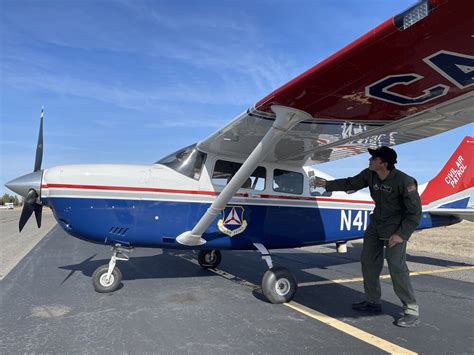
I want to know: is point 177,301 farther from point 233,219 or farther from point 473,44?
point 473,44

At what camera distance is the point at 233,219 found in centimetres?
573

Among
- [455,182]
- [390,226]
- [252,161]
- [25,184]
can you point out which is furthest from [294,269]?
[25,184]

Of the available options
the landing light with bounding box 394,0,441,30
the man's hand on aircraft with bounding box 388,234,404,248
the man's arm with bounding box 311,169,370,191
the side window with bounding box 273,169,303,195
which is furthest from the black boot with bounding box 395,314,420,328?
the landing light with bounding box 394,0,441,30

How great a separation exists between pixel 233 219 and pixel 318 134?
181cm

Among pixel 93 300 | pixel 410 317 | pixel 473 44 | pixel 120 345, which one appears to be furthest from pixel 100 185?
pixel 473 44

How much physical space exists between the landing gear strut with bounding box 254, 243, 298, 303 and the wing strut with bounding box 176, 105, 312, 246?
1.11 m

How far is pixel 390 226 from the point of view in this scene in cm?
440

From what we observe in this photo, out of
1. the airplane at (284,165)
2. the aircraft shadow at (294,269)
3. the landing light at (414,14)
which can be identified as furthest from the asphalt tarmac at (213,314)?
the landing light at (414,14)

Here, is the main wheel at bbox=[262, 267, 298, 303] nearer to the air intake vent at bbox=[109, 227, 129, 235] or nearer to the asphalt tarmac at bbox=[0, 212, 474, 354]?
the asphalt tarmac at bbox=[0, 212, 474, 354]

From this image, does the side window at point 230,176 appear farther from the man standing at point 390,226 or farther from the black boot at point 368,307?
the black boot at point 368,307

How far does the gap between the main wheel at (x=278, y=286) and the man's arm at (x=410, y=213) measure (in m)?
1.66

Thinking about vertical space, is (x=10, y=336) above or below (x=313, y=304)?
below

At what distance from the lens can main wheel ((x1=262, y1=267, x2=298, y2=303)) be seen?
4.98m

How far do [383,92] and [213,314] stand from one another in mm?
3067
